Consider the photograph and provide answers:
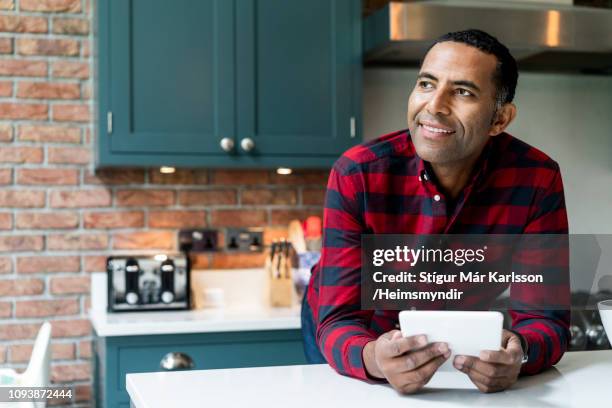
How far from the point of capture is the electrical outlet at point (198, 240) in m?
3.06

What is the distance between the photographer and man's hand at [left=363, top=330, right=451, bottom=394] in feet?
4.07

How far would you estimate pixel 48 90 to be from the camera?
296cm

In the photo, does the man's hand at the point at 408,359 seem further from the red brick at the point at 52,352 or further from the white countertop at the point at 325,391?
the red brick at the point at 52,352

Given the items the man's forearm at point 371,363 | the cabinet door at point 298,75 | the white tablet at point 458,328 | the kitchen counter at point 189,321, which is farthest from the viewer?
the cabinet door at point 298,75

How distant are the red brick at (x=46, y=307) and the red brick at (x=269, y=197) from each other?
0.73m

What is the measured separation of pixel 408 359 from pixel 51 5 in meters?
2.23

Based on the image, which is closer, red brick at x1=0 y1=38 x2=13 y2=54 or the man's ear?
the man's ear

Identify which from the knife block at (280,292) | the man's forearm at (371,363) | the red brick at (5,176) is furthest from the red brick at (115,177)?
the man's forearm at (371,363)

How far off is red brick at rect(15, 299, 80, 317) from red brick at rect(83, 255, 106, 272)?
12 cm

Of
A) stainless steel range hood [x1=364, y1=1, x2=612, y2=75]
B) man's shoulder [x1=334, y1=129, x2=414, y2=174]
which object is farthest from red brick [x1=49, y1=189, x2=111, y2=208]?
man's shoulder [x1=334, y1=129, x2=414, y2=174]

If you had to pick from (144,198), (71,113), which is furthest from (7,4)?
(144,198)

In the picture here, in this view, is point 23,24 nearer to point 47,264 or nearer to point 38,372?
point 47,264

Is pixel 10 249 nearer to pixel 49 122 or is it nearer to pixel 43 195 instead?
pixel 43 195

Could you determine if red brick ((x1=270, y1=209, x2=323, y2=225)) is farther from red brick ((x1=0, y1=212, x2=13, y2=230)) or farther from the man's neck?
the man's neck
